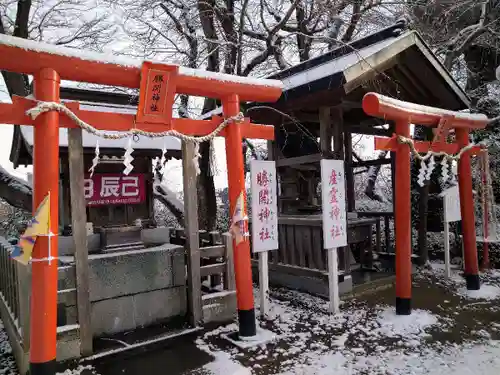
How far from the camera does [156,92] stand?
4.49m

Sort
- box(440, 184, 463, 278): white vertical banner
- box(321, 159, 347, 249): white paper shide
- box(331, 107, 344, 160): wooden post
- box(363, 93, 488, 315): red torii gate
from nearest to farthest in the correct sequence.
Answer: box(363, 93, 488, 315): red torii gate
box(321, 159, 347, 249): white paper shide
box(331, 107, 344, 160): wooden post
box(440, 184, 463, 278): white vertical banner

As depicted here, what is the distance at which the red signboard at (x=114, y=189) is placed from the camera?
21.1 ft

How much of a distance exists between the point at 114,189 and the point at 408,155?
5.13 meters

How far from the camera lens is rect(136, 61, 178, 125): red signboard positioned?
14.4ft

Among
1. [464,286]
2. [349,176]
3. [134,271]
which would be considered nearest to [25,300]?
[134,271]

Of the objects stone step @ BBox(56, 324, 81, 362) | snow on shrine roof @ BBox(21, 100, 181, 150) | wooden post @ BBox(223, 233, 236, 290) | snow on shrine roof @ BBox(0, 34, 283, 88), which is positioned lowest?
stone step @ BBox(56, 324, 81, 362)

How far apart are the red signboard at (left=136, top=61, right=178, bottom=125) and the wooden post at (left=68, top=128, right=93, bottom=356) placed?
3.52 ft

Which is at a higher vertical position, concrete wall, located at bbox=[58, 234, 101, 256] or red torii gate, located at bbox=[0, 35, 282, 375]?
red torii gate, located at bbox=[0, 35, 282, 375]

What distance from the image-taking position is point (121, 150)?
6.34m

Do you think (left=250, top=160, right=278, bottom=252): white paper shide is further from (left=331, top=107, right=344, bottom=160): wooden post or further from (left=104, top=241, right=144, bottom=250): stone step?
(left=104, top=241, right=144, bottom=250): stone step

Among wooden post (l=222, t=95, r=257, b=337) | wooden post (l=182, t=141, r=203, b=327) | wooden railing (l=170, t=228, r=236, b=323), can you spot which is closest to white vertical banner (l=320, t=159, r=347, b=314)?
wooden post (l=222, t=95, r=257, b=337)

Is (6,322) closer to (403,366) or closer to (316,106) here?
(403,366)

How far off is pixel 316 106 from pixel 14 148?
5.99 meters

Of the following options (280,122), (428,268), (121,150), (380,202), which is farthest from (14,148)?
(380,202)
